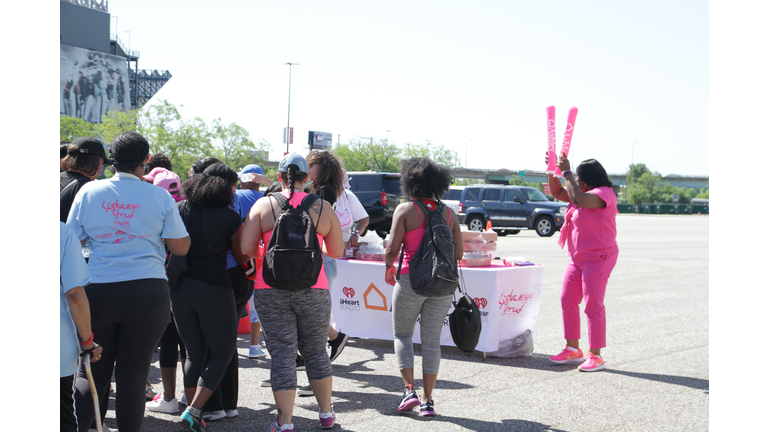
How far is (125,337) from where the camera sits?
10.2 ft

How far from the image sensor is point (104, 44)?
73.7m

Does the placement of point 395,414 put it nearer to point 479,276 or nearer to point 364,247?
point 479,276

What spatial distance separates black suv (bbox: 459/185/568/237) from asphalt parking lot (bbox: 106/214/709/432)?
16.2 m

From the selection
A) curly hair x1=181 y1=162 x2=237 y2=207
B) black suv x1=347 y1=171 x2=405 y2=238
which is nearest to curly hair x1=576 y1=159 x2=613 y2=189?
curly hair x1=181 y1=162 x2=237 y2=207

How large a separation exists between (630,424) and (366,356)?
272 cm

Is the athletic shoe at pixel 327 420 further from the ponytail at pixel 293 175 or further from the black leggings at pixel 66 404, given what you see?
the black leggings at pixel 66 404

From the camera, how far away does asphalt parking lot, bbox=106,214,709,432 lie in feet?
13.8

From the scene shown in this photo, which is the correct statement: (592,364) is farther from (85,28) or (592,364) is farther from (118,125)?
(85,28)

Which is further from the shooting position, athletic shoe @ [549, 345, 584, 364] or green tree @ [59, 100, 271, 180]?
green tree @ [59, 100, 271, 180]

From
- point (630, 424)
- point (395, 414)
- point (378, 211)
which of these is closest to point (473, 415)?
point (395, 414)

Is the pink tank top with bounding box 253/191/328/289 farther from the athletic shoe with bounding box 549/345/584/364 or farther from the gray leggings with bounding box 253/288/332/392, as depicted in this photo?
the athletic shoe with bounding box 549/345/584/364

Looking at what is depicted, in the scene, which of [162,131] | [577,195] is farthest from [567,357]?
[162,131]

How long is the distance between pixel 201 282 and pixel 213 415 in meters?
1.03

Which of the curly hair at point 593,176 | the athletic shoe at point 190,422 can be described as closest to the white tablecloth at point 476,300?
the curly hair at point 593,176
